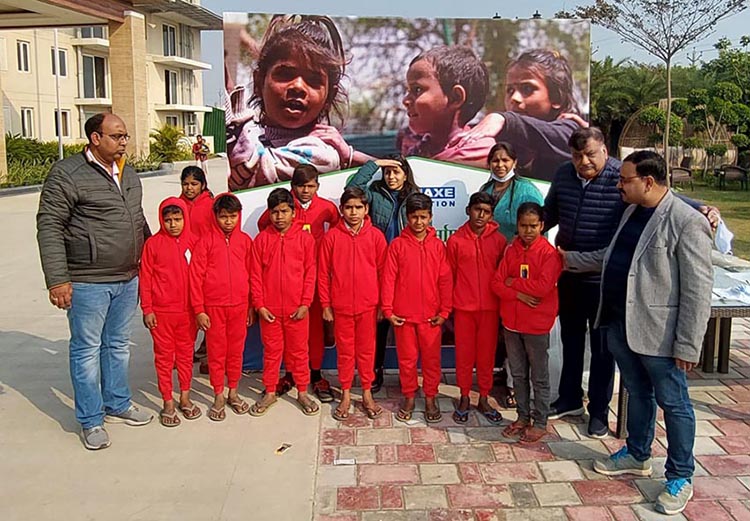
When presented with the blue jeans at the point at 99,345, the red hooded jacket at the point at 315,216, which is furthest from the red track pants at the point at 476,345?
the blue jeans at the point at 99,345

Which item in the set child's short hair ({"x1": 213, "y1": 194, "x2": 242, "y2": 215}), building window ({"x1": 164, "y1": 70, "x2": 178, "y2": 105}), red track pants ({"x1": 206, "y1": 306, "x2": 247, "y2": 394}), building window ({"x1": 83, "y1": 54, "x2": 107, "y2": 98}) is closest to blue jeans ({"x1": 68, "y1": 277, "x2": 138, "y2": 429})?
red track pants ({"x1": 206, "y1": 306, "x2": 247, "y2": 394})

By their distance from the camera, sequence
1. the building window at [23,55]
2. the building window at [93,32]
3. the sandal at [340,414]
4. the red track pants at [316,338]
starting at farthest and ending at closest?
the building window at [93,32] → the building window at [23,55] → the red track pants at [316,338] → the sandal at [340,414]

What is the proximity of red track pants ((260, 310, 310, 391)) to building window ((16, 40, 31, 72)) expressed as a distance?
102 ft

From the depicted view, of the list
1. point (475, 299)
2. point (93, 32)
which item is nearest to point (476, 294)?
point (475, 299)

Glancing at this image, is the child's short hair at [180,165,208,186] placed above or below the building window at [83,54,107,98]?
below

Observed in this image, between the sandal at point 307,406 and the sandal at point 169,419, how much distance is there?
751mm

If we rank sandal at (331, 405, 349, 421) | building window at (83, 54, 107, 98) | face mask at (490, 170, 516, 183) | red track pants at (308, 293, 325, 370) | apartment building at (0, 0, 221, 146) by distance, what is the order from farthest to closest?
building window at (83, 54, 107, 98) < apartment building at (0, 0, 221, 146) < red track pants at (308, 293, 325, 370) < face mask at (490, 170, 516, 183) < sandal at (331, 405, 349, 421)

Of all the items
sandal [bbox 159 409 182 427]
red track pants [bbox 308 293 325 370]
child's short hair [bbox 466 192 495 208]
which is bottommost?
sandal [bbox 159 409 182 427]

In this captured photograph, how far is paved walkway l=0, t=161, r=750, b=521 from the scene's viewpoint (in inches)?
130

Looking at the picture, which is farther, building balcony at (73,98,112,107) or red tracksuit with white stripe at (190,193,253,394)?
building balcony at (73,98,112,107)

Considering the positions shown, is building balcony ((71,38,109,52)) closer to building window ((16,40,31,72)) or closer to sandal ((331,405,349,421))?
building window ((16,40,31,72))

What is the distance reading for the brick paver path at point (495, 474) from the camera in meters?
3.27

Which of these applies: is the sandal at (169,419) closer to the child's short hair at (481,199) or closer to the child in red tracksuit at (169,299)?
the child in red tracksuit at (169,299)

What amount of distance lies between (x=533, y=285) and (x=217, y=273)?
1.84m
